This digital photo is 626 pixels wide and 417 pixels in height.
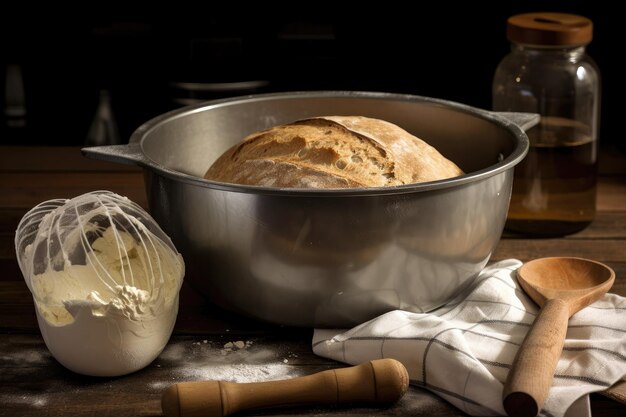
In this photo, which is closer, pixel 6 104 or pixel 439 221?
pixel 439 221

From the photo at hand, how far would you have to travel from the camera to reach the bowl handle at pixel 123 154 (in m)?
1.10

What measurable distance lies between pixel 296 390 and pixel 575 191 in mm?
728

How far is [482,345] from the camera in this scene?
3.46ft

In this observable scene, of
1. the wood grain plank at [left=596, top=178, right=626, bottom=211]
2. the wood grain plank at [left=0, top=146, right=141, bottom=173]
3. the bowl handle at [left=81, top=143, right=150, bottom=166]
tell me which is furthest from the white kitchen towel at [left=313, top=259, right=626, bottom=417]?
the wood grain plank at [left=0, top=146, right=141, bottom=173]

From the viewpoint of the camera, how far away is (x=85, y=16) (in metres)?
2.22

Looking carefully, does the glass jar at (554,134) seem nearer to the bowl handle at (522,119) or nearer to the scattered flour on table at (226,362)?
the bowl handle at (522,119)

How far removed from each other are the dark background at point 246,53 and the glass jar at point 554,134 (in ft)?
2.02

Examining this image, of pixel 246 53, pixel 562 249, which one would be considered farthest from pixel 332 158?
pixel 246 53

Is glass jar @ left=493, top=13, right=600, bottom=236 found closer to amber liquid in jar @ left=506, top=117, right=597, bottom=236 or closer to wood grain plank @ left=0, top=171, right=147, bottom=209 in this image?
amber liquid in jar @ left=506, top=117, right=597, bottom=236

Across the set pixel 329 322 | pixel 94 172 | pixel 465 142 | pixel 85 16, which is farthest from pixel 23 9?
pixel 329 322

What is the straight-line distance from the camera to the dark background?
2.10 meters

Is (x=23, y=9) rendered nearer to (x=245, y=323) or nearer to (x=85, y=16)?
(x=85, y=16)

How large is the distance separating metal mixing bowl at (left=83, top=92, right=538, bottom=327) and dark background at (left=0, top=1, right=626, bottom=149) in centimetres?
93

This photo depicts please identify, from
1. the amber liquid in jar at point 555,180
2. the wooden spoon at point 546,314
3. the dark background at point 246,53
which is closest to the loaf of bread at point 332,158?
the wooden spoon at point 546,314
